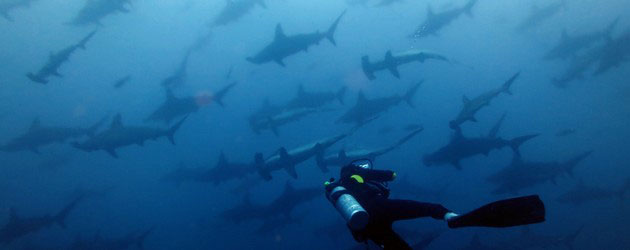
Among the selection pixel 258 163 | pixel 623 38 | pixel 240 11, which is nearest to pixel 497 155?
pixel 623 38

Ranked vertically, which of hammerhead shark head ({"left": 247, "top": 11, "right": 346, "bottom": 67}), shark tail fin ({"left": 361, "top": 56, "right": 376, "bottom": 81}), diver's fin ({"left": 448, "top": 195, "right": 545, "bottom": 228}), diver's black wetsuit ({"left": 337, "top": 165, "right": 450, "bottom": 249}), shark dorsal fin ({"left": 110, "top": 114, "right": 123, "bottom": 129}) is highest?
hammerhead shark head ({"left": 247, "top": 11, "right": 346, "bottom": 67})

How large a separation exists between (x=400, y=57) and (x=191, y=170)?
1368cm

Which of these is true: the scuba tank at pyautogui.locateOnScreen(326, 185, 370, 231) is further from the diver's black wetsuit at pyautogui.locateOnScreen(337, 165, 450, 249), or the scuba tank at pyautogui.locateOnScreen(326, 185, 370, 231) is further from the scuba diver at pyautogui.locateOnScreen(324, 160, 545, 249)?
the diver's black wetsuit at pyautogui.locateOnScreen(337, 165, 450, 249)

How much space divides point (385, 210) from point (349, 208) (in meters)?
0.45

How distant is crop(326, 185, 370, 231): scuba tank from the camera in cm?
440

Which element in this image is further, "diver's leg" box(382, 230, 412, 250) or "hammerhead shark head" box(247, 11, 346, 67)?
"hammerhead shark head" box(247, 11, 346, 67)

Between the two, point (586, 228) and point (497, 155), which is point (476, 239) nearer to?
point (586, 228)

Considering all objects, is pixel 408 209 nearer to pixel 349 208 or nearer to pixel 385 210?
pixel 385 210

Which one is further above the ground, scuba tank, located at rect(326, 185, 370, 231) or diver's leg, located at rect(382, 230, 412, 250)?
scuba tank, located at rect(326, 185, 370, 231)

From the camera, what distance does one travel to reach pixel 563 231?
37.5 meters

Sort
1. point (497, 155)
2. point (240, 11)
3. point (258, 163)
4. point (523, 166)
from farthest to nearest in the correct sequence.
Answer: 1. point (497, 155)
2. point (240, 11)
3. point (523, 166)
4. point (258, 163)

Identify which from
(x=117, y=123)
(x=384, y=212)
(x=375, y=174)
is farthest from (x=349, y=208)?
(x=117, y=123)

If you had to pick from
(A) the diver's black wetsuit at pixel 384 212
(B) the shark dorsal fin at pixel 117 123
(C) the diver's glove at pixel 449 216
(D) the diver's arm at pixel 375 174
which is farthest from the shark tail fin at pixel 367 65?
(C) the diver's glove at pixel 449 216

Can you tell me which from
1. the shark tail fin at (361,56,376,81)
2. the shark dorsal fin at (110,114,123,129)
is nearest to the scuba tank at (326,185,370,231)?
the shark tail fin at (361,56,376,81)
